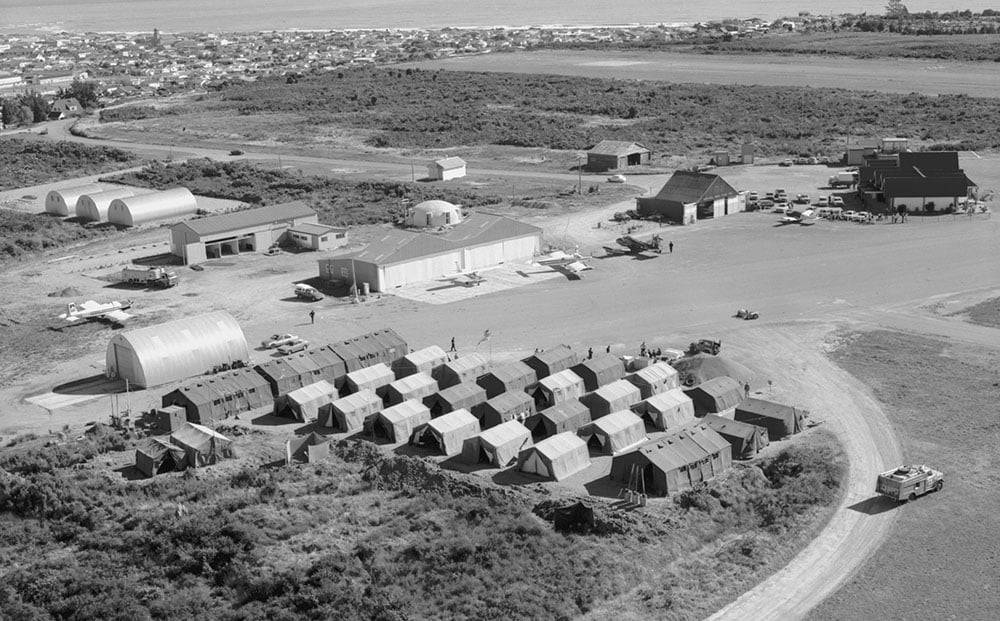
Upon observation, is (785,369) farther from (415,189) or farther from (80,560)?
(415,189)

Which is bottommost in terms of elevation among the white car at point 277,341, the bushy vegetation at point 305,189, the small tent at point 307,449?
the small tent at point 307,449

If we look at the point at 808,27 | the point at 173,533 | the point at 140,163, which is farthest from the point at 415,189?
the point at 808,27

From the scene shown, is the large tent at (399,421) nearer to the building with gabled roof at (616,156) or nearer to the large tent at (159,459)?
the large tent at (159,459)

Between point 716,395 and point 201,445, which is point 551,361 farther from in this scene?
point 201,445

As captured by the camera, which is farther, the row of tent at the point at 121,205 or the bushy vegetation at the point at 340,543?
the row of tent at the point at 121,205

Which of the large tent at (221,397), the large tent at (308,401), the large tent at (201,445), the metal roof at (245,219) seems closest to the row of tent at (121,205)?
the metal roof at (245,219)

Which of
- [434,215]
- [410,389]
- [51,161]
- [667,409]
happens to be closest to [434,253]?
[434,215]
